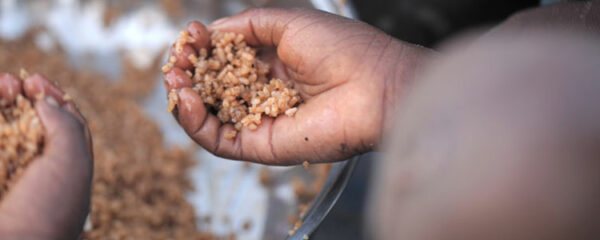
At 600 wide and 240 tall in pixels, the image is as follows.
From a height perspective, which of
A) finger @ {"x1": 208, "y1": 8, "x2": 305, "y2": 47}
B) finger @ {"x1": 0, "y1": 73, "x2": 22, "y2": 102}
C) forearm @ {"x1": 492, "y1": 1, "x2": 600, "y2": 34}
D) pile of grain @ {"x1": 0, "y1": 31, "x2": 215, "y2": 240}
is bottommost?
pile of grain @ {"x1": 0, "y1": 31, "x2": 215, "y2": 240}

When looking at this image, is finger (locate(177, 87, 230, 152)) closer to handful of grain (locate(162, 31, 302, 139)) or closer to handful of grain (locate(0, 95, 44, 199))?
handful of grain (locate(162, 31, 302, 139))

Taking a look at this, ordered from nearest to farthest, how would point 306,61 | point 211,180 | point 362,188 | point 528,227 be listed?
1. point 528,227
2. point 306,61
3. point 362,188
4. point 211,180

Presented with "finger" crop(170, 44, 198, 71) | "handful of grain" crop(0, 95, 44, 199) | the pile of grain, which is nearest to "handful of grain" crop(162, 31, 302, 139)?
"finger" crop(170, 44, 198, 71)

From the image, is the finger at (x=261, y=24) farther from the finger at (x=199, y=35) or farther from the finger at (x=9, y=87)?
the finger at (x=9, y=87)

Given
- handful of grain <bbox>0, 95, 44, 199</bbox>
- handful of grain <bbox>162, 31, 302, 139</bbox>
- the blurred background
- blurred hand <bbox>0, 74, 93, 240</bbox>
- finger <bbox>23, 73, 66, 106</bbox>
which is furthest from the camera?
the blurred background

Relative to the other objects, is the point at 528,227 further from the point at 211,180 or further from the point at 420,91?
the point at 211,180

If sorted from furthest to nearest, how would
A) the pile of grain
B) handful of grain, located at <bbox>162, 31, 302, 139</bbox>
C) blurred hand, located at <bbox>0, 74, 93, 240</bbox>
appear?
1. the pile of grain
2. handful of grain, located at <bbox>162, 31, 302, 139</bbox>
3. blurred hand, located at <bbox>0, 74, 93, 240</bbox>

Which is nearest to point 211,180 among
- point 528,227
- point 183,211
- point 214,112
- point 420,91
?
point 183,211

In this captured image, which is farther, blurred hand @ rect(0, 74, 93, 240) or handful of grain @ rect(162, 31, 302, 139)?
handful of grain @ rect(162, 31, 302, 139)

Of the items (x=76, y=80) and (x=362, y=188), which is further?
(x=76, y=80)
